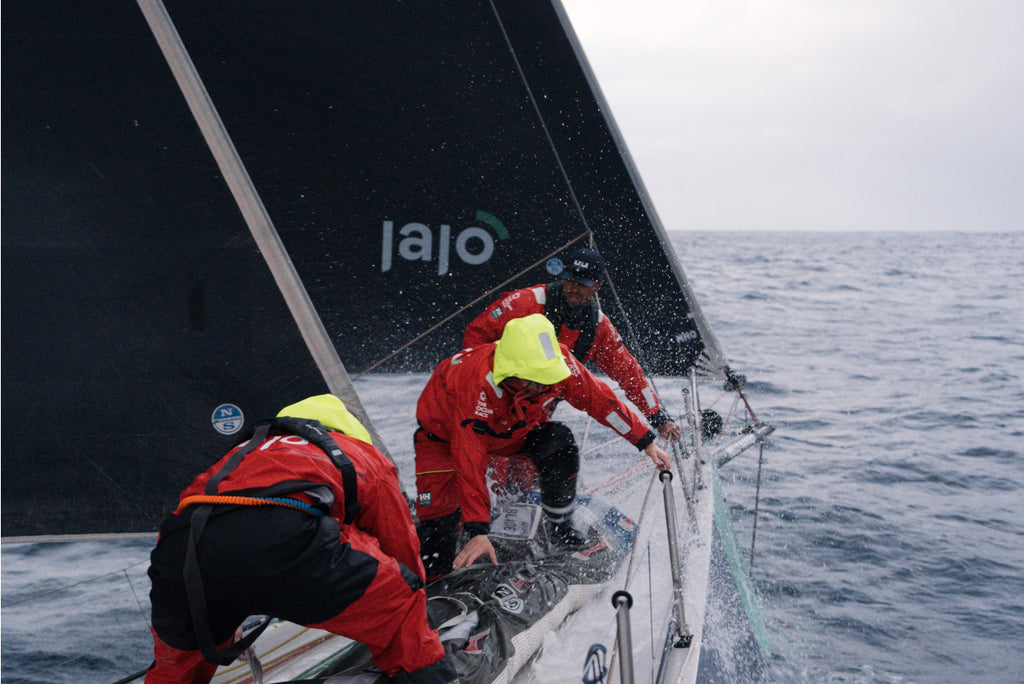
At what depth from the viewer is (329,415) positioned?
1580 millimetres

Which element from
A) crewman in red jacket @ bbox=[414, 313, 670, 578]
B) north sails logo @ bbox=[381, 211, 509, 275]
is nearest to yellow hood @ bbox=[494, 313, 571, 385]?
crewman in red jacket @ bbox=[414, 313, 670, 578]

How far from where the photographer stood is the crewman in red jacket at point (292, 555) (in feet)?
4.17

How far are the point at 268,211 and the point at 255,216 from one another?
2.80ft

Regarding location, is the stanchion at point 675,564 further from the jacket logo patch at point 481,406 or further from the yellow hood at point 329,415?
the yellow hood at point 329,415

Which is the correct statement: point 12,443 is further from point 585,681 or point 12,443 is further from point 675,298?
point 675,298

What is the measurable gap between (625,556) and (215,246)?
165 cm

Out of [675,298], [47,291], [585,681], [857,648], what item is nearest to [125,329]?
[47,291]

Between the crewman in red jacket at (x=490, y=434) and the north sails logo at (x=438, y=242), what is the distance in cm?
93

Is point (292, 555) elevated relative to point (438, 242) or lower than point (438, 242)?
lower

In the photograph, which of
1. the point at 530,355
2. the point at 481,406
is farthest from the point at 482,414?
the point at 530,355

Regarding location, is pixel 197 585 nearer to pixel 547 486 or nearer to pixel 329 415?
pixel 329 415

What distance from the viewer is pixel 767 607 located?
3816 mm

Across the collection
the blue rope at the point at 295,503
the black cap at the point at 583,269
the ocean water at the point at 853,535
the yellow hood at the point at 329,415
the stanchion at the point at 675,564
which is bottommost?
the ocean water at the point at 853,535

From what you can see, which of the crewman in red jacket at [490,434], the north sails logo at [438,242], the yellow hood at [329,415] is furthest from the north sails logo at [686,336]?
the yellow hood at [329,415]
